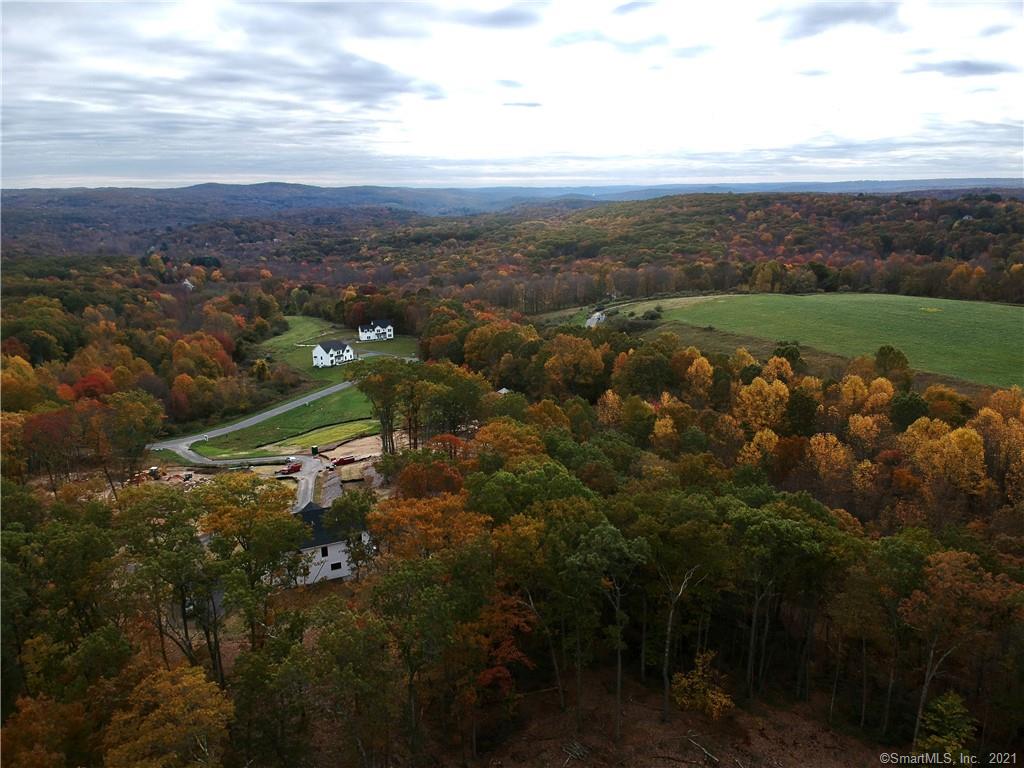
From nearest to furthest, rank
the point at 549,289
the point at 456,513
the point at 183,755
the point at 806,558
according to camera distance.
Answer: the point at 183,755 → the point at 806,558 → the point at 456,513 → the point at 549,289

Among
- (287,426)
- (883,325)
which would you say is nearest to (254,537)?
(287,426)

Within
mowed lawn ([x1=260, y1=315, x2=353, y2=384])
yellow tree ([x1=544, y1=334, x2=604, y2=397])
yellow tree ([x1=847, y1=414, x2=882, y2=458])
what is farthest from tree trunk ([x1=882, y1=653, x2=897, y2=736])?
mowed lawn ([x1=260, y1=315, x2=353, y2=384])

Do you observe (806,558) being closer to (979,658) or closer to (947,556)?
Result: (947,556)

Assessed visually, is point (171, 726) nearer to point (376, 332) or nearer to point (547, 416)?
point (547, 416)

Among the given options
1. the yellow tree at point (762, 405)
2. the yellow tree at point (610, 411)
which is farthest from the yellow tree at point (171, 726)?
the yellow tree at point (762, 405)

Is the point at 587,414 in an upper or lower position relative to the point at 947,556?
lower

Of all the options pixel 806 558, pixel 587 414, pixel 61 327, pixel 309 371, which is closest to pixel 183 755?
pixel 806 558
